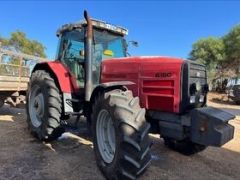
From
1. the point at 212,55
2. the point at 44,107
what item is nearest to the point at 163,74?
the point at 44,107

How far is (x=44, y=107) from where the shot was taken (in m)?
6.16

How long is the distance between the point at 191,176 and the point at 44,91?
3202 millimetres

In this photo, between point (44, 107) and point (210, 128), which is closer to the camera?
point (210, 128)

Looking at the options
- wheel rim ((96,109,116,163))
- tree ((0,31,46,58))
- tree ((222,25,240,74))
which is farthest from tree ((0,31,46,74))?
A: wheel rim ((96,109,116,163))

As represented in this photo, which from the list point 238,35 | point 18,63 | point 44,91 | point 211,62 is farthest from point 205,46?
point 44,91

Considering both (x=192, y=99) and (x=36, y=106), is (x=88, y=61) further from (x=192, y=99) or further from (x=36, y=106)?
(x=192, y=99)

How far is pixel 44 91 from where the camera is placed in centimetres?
621

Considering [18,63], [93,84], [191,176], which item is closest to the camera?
[191,176]

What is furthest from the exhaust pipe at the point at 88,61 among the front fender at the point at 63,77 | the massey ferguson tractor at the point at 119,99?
the front fender at the point at 63,77

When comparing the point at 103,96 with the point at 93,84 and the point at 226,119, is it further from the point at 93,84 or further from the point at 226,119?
the point at 226,119

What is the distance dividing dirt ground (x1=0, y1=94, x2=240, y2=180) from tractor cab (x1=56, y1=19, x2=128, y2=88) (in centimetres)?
133

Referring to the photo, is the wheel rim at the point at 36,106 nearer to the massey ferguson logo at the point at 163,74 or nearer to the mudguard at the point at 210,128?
the massey ferguson logo at the point at 163,74

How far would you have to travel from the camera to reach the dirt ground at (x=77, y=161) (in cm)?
464

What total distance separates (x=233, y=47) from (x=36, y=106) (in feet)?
84.8
